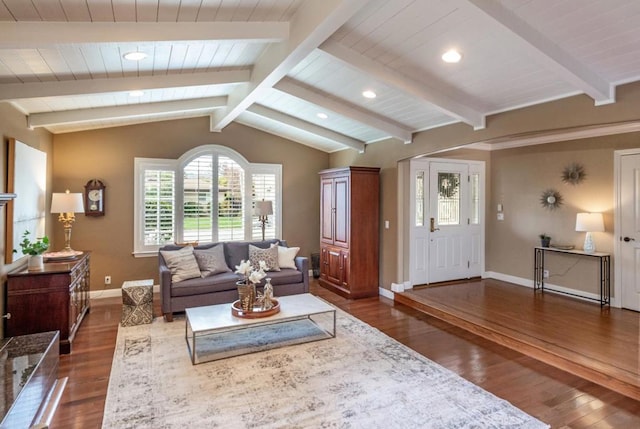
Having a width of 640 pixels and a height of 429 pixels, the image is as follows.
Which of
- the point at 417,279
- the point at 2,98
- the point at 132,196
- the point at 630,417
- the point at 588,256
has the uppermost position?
the point at 2,98

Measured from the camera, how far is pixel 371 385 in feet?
10.00

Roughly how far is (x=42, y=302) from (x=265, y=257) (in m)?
2.61

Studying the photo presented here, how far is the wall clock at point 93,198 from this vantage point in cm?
569

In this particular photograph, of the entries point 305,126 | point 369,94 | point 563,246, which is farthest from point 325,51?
point 563,246

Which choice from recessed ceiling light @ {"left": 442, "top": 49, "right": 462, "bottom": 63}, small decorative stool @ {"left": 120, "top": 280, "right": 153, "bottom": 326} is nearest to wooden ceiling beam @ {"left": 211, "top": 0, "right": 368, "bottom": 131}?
recessed ceiling light @ {"left": 442, "top": 49, "right": 462, "bottom": 63}

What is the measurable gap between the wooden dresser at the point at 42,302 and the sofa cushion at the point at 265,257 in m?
2.22

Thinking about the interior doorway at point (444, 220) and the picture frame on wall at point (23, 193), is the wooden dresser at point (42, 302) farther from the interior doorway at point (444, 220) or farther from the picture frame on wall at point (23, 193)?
the interior doorway at point (444, 220)

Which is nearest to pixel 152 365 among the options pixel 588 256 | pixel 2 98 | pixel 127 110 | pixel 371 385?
pixel 371 385

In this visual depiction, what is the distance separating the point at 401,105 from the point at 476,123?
3.07 ft

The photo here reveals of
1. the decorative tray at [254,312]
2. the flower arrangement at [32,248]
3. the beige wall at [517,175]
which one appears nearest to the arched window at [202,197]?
the beige wall at [517,175]

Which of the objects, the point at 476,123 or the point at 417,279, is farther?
the point at 417,279

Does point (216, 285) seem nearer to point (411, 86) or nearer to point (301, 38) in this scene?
point (301, 38)

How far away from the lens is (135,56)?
10.7ft

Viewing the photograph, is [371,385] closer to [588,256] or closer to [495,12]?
[495,12]
